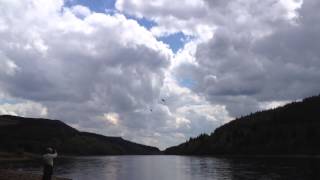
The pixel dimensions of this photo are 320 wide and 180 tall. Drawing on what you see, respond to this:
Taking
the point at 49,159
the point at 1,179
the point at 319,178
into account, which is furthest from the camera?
the point at 319,178

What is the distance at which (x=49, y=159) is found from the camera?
1897 inches

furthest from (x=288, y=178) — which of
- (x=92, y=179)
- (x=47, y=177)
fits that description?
(x=47, y=177)

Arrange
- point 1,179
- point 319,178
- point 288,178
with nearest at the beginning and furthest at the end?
point 1,179 → point 319,178 → point 288,178

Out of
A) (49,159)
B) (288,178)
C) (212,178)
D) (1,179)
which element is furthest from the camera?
(212,178)

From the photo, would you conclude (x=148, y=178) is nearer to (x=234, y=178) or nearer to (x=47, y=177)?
(x=234, y=178)

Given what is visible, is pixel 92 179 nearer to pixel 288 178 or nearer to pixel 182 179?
pixel 182 179

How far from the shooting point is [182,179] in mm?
98438

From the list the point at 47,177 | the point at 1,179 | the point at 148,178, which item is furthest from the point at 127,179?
the point at 47,177

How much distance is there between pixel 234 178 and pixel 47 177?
5567 cm

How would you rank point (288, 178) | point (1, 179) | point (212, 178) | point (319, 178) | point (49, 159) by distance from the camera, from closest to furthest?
point (49, 159)
point (1, 179)
point (319, 178)
point (288, 178)
point (212, 178)

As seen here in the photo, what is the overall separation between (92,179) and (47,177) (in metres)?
43.3

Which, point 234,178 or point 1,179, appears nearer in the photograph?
point 1,179

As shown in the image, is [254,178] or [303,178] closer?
[303,178]

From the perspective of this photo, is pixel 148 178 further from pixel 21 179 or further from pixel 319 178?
pixel 21 179
